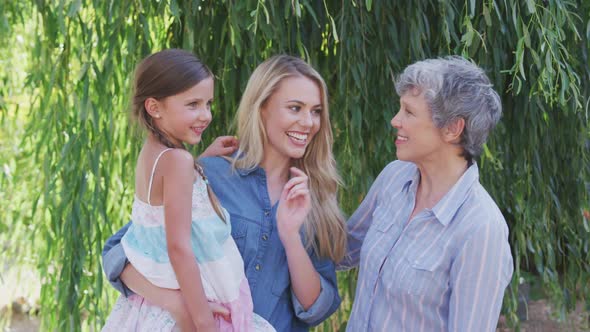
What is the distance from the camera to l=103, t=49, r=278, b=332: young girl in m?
1.85

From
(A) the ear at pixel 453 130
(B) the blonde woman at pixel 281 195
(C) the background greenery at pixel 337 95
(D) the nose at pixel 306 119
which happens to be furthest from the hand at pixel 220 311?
(C) the background greenery at pixel 337 95

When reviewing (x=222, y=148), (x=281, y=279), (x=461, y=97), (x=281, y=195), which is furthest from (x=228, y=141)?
(x=461, y=97)

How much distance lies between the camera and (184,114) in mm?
1949

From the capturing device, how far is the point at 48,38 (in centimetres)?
298

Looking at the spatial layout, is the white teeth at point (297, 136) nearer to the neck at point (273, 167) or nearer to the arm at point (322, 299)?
the neck at point (273, 167)

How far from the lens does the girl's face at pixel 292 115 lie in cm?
205

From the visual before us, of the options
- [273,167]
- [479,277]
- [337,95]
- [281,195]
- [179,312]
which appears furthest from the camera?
[337,95]

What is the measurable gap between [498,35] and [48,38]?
146 cm

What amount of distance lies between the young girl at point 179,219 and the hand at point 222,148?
0.17m

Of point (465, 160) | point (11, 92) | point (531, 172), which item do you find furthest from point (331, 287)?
point (11, 92)

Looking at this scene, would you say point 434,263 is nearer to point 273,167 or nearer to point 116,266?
point 273,167

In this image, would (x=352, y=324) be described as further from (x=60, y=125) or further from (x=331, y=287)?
(x=60, y=125)

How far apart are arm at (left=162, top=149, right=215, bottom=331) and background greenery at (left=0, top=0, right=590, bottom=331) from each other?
0.65 metres

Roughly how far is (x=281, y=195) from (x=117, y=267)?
0.41m
